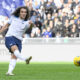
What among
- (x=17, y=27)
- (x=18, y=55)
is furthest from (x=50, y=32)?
(x=18, y=55)

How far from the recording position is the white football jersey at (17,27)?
29.2ft

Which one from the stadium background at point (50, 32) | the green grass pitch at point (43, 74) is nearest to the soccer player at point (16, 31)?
the green grass pitch at point (43, 74)

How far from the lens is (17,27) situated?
354 inches

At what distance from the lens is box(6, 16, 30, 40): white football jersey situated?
890 cm

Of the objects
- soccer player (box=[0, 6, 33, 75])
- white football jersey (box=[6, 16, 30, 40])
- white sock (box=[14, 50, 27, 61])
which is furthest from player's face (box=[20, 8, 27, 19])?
white sock (box=[14, 50, 27, 61])

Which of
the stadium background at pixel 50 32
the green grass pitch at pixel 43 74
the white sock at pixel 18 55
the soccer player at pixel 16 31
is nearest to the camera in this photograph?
the green grass pitch at pixel 43 74

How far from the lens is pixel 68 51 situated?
1753 centimetres

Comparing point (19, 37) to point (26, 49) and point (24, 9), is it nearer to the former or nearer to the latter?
point (24, 9)

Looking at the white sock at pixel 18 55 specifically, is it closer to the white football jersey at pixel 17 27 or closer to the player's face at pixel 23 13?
the white football jersey at pixel 17 27

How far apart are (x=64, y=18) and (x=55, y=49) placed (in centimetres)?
247

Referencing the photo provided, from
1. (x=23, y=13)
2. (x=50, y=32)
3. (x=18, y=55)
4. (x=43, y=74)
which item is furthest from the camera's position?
(x=50, y=32)

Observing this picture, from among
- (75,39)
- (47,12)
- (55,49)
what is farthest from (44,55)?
(47,12)

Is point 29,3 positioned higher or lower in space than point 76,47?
higher

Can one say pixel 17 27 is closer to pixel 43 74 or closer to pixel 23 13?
pixel 23 13
